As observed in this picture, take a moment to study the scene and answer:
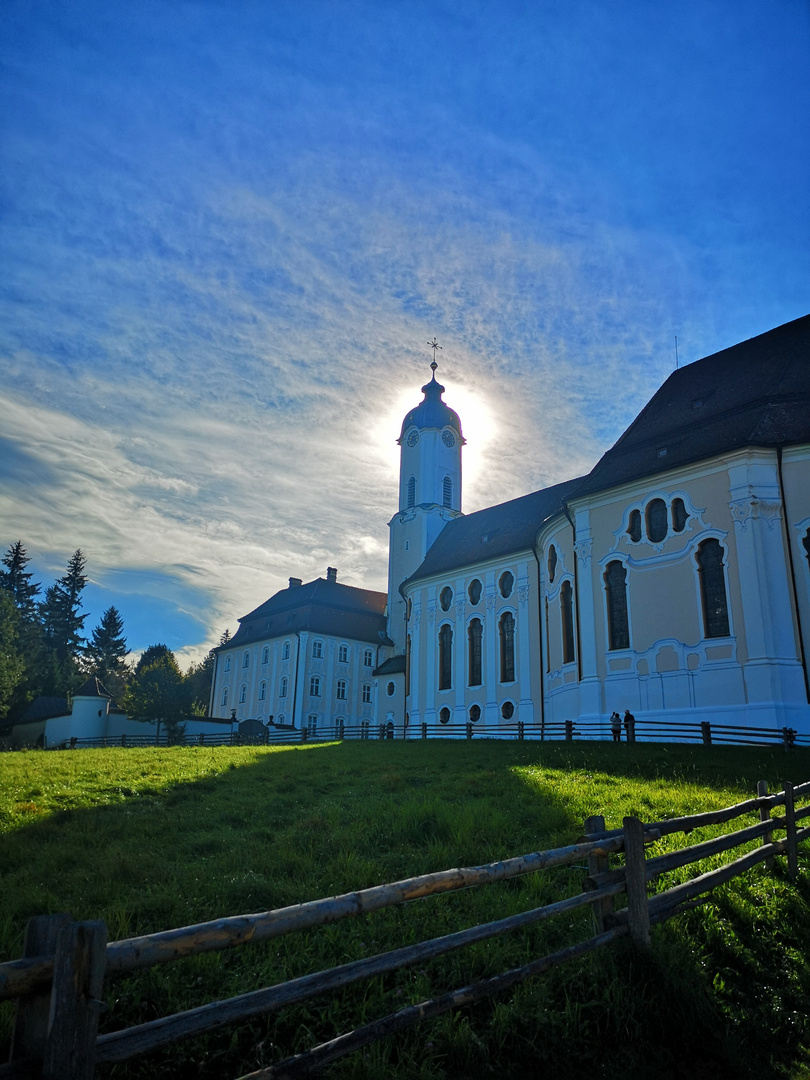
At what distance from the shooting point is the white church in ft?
83.7

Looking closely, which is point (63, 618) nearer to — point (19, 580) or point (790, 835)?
point (19, 580)

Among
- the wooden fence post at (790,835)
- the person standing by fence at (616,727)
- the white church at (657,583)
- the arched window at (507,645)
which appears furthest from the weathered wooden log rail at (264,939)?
the arched window at (507,645)

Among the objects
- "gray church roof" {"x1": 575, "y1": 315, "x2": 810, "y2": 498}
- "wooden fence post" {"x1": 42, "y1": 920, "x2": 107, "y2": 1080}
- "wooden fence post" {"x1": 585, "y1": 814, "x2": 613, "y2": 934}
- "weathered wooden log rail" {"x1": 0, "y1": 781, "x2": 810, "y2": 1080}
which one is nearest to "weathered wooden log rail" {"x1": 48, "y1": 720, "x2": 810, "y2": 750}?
"gray church roof" {"x1": 575, "y1": 315, "x2": 810, "y2": 498}

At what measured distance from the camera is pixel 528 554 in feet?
137

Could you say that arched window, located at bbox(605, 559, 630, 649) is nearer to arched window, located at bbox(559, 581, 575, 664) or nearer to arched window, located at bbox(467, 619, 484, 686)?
arched window, located at bbox(559, 581, 575, 664)

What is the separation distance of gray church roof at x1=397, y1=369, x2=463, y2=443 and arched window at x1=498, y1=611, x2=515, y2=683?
21.9 meters

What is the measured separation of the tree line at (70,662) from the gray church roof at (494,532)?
62.9ft

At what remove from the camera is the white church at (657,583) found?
25.5m

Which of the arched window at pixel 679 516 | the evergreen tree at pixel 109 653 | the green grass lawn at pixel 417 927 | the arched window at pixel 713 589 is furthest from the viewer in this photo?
the evergreen tree at pixel 109 653

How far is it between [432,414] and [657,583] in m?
34.1

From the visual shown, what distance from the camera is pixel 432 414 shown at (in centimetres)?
5997

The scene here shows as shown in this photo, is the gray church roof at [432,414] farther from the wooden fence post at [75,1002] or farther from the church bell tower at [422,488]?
the wooden fence post at [75,1002]

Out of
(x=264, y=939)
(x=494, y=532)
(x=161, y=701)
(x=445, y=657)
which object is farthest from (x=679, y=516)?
(x=161, y=701)

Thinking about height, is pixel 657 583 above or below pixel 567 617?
above
